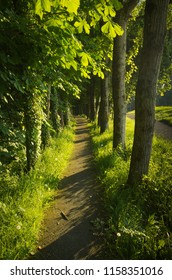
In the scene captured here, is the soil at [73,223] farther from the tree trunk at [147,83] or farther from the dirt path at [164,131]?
the dirt path at [164,131]

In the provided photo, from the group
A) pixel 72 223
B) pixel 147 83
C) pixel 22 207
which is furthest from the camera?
pixel 147 83

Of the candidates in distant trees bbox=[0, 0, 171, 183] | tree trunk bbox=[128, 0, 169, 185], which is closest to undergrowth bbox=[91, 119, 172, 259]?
tree trunk bbox=[128, 0, 169, 185]

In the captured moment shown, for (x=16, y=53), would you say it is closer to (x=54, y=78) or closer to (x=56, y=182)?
(x=54, y=78)

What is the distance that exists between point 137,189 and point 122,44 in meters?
5.61

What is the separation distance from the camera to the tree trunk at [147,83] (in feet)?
16.3

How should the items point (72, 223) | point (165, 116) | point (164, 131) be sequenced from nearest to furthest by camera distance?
point (72, 223) < point (164, 131) < point (165, 116)

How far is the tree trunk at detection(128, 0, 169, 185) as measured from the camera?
4965 millimetres

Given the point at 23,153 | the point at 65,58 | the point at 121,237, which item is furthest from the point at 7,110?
the point at 121,237

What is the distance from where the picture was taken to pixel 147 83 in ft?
17.4

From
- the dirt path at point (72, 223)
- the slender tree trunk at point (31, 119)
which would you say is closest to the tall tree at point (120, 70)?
the dirt path at point (72, 223)

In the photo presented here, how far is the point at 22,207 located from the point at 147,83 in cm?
363

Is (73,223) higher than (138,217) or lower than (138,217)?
lower

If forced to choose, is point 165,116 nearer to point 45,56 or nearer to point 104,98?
point 104,98

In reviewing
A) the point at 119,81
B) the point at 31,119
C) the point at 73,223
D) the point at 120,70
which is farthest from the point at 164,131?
the point at 73,223
